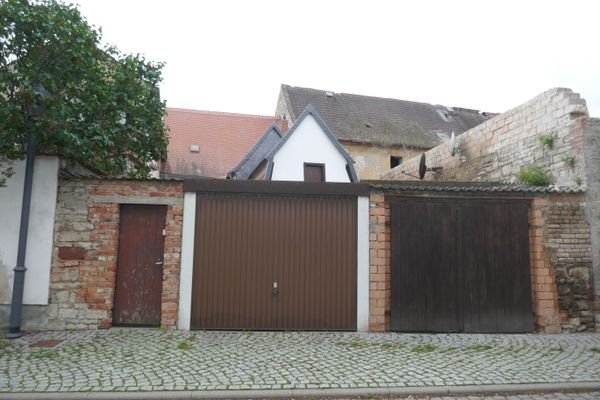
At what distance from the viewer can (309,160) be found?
1695 cm

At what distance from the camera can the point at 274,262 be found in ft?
23.6

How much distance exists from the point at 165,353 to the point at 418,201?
5124 mm

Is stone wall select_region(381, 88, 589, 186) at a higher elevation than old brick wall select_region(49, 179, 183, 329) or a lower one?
higher

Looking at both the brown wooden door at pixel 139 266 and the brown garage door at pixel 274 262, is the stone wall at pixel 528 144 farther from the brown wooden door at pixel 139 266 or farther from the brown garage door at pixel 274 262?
the brown wooden door at pixel 139 266

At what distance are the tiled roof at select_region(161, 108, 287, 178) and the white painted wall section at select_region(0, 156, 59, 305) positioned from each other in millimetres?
14012

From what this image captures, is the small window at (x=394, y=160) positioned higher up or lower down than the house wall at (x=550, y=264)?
higher up

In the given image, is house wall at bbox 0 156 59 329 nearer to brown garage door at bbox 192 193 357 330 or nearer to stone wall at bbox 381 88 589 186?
brown garage door at bbox 192 193 357 330

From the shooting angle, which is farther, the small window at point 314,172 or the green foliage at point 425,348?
the small window at point 314,172

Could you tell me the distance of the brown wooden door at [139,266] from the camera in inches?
277

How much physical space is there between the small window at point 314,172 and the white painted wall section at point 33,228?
10949mm

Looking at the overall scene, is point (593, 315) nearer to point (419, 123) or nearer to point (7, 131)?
point (7, 131)

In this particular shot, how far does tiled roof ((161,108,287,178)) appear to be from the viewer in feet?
70.9

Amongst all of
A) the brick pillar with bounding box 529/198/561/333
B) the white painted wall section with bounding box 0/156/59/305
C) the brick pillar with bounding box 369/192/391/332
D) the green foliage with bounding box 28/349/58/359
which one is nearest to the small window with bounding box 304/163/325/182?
the brick pillar with bounding box 369/192/391/332

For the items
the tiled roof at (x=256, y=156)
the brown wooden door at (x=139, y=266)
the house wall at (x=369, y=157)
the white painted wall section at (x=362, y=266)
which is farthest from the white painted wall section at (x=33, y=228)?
the house wall at (x=369, y=157)
